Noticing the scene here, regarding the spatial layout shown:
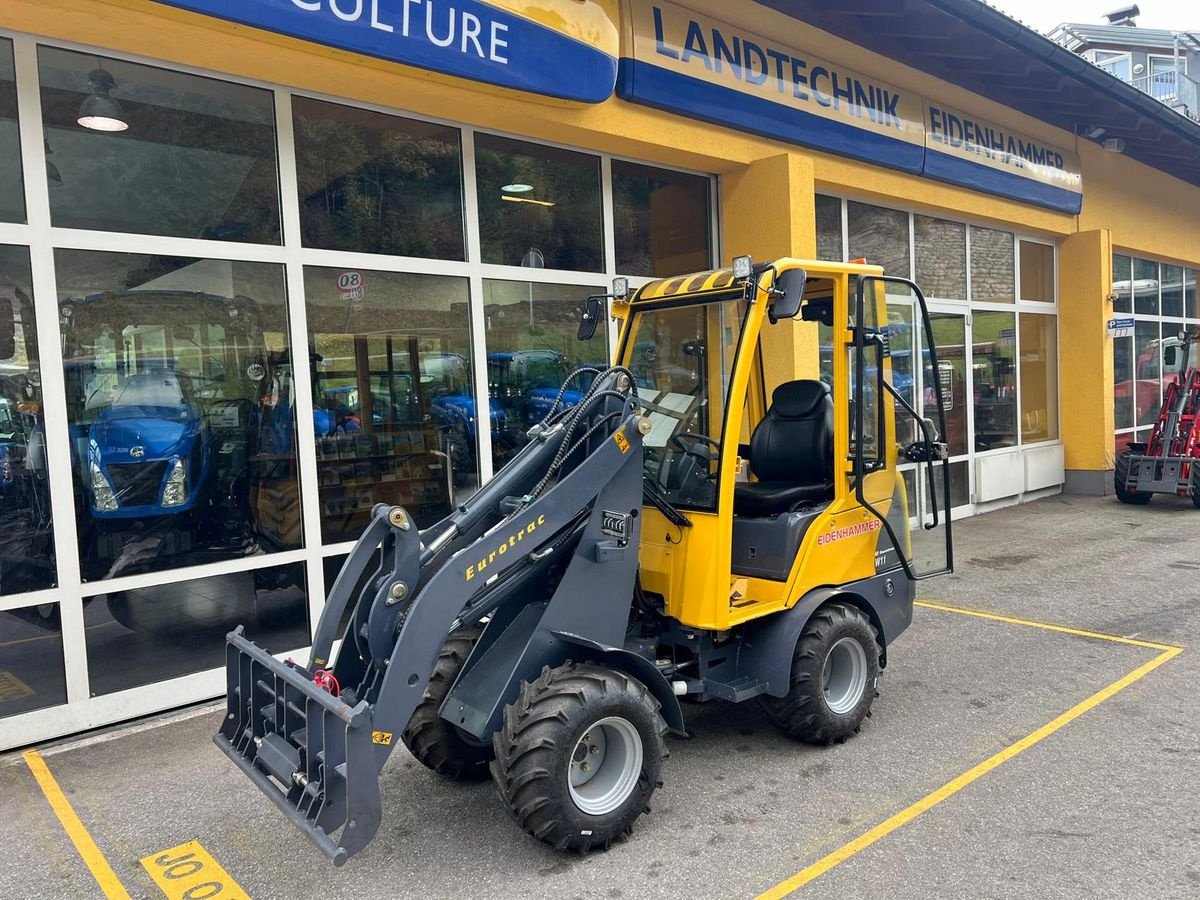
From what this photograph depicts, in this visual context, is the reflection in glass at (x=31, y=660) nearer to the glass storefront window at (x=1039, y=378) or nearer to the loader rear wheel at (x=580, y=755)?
the loader rear wheel at (x=580, y=755)

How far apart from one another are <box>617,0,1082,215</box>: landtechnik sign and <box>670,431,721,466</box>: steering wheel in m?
Result: 3.69

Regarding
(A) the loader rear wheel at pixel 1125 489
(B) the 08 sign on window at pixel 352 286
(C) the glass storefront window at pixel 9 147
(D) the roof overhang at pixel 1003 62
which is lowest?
(A) the loader rear wheel at pixel 1125 489

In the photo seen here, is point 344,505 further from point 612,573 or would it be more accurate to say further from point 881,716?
point 881,716

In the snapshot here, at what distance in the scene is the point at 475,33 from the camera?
18.2 feet

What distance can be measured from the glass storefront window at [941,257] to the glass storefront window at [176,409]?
7.69m

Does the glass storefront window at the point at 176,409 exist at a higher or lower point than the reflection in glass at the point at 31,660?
higher

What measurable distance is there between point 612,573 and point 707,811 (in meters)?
1.08

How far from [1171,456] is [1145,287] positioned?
4646 mm

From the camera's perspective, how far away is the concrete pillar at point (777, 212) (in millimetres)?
7844

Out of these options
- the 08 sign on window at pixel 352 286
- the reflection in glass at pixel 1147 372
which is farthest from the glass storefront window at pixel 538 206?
the reflection in glass at pixel 1147 372

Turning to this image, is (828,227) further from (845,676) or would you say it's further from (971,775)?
(971,775)

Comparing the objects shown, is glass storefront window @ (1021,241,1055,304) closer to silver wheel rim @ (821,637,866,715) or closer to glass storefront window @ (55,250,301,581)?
silver wheel rim @ (821,637,866,715)

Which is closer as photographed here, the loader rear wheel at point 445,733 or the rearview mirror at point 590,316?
the loader rear wheel at point 445,733

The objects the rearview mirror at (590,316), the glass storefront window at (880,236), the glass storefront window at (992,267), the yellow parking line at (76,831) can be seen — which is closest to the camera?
the yellow parking line at (76,831)
